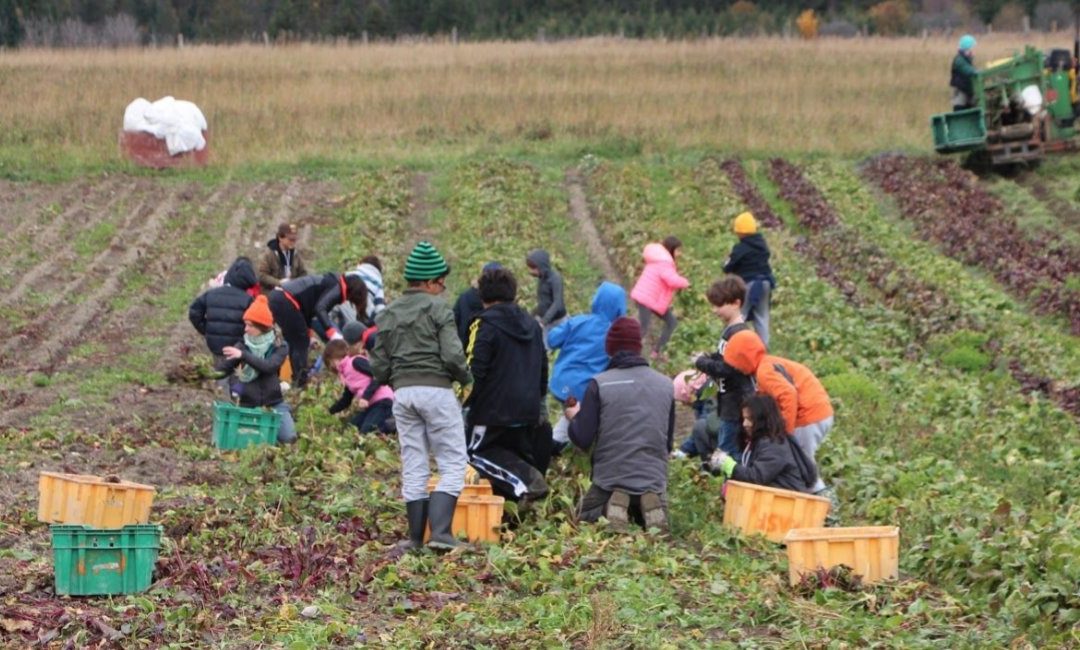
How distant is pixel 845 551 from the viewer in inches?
351

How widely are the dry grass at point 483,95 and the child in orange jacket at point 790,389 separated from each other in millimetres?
19975

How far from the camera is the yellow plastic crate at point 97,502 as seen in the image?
30.7 ft

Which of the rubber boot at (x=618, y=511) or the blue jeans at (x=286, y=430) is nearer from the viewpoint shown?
the rubber boot at (x=618, y=511)

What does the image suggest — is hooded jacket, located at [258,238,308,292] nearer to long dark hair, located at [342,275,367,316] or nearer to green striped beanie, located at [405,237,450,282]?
long dark hair, located at [342,275,367,316]

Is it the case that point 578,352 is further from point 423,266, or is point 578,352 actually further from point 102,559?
point 102,559

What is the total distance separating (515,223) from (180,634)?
52.7 ft

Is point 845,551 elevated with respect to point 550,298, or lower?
lower

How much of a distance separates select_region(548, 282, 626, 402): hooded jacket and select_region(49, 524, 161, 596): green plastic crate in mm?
4472

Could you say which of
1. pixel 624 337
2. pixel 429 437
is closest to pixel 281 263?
pixel 624 337

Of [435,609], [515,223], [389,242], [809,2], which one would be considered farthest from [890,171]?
[809,2]

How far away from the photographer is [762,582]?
29.2ft

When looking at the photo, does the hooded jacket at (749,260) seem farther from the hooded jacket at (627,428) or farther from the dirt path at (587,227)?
the hooded jacket at (627,428)

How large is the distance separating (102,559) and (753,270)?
9.35m

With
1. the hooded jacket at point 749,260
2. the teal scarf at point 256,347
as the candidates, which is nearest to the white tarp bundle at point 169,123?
the hooded jacket at point 749,260
